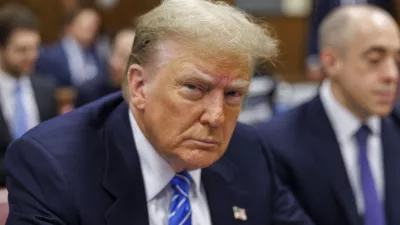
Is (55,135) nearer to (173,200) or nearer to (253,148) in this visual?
(173,200)

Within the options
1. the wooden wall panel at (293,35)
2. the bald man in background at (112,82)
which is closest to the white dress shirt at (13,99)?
the bald man in background at (112,82)

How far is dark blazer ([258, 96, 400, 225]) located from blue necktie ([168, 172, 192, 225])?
0.66 m

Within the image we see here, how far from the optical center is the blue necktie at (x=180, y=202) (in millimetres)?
1701

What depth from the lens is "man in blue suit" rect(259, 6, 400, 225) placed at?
2.34m

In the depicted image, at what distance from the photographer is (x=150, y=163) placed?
5.73 feet

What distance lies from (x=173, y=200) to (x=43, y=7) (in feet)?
25.9

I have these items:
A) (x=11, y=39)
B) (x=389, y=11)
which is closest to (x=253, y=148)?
(x=11, y=39)

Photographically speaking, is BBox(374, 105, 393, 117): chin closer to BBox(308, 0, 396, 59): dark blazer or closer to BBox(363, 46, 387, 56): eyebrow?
BBox(363, 46, 387, 56): eyebrow

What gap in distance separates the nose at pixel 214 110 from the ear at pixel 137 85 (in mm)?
160

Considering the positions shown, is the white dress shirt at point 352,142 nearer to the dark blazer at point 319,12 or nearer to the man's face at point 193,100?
the man's face at point 193,100

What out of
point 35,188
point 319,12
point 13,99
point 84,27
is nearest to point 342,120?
point 35,188

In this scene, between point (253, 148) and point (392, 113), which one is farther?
point (392, 113)

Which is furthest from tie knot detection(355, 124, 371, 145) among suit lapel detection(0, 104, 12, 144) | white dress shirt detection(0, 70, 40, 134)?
white dress shirt detection(0, 70, 40, 134)

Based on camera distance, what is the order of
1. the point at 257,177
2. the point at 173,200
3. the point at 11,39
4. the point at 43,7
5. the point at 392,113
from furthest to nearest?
the point at 43,7 → the point at 11,39 → the point at 392,113 → the point at 257,177 → the point at 173,200
